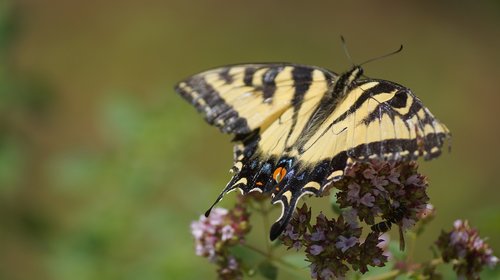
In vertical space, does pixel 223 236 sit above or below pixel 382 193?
above

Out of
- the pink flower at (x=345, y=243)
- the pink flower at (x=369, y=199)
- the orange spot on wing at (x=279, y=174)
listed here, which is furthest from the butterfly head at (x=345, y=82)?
the pink flower at (x=345, y=243)

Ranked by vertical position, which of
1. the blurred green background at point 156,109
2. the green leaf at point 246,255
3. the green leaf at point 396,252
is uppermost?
the blurred green background at point 156,109

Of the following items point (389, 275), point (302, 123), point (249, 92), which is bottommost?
point (389, 275)

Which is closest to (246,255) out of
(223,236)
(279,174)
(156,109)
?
(223,236)

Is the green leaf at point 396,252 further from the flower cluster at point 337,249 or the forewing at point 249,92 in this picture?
the forewing at point 249,92

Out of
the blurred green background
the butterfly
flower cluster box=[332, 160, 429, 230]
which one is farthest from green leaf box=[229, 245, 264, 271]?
the blurred green background

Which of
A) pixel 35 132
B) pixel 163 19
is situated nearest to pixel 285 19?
pixel 163 19

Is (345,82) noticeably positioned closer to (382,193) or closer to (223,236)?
(382,193)

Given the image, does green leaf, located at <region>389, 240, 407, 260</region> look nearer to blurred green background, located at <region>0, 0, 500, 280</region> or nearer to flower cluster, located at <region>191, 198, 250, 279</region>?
blurred green background, located at <region>0, 0, 500, 280</region>
